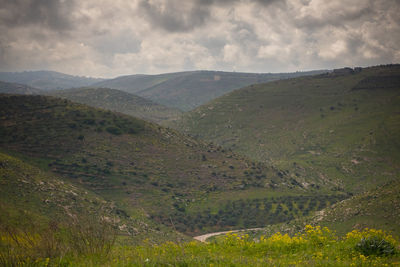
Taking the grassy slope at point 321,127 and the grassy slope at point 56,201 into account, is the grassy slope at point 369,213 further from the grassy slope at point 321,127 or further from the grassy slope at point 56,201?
the grassy slope at point 321,127

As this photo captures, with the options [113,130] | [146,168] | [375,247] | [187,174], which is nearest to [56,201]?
[146,168]

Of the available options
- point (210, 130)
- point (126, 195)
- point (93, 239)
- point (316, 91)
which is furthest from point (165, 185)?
point (316, 91)

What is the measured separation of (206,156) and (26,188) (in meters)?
56.4

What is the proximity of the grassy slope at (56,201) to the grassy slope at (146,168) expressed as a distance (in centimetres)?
480

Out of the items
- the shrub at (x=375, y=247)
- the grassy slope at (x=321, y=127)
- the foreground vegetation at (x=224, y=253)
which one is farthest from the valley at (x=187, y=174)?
the shrub at (x=375, y=247)

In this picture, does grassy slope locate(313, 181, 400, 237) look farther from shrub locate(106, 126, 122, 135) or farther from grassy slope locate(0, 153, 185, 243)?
shrub locate(106, 126, 122, 135)

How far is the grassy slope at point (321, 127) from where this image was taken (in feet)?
332

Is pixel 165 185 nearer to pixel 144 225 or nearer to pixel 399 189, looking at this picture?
pixel 144 225

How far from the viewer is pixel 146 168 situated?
74.4 meters

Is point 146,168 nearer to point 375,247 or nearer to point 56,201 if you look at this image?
point 56,201

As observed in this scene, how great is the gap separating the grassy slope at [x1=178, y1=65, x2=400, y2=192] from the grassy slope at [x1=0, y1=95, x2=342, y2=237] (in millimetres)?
21725

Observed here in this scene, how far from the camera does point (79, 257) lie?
9.55 m

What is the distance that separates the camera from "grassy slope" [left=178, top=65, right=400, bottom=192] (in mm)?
101188

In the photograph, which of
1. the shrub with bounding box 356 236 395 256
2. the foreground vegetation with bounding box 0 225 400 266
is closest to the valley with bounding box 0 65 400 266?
the foreground vegetation with bounding box 0 225 400 266
